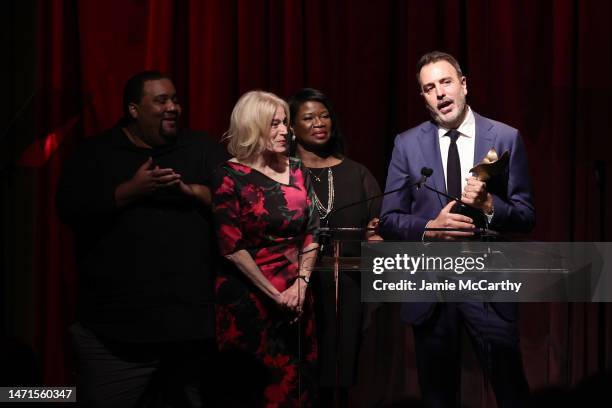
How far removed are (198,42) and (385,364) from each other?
7.32 ft

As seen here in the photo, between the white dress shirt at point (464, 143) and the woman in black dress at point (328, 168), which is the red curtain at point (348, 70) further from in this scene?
the white dress shirt at point (464, 143)

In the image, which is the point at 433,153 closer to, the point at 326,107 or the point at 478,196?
the point at 478,196

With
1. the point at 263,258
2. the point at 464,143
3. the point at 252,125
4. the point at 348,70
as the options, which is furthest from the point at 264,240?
the point at 348,70

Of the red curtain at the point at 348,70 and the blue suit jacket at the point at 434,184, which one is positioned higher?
the red curtain at the point at 348,70

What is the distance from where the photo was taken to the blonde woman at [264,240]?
295 cm

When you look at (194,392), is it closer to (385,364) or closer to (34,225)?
(385,364)

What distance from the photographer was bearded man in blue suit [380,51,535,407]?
2523mm

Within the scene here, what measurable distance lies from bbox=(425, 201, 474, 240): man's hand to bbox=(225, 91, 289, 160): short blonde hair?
717 millimetres

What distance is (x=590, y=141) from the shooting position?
4.22m

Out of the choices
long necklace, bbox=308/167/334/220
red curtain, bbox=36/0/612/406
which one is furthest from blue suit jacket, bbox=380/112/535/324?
red curtain, bbox=36/0/612/406

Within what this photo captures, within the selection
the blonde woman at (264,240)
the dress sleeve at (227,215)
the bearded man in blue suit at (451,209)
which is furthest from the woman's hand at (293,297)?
the bearded man in blue suit at (451,209)

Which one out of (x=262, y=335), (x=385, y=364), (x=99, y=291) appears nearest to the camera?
(x=385, y=364)

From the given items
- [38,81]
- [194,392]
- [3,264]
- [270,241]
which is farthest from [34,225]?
[270,241]

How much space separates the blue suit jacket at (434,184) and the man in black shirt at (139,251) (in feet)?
2.45
